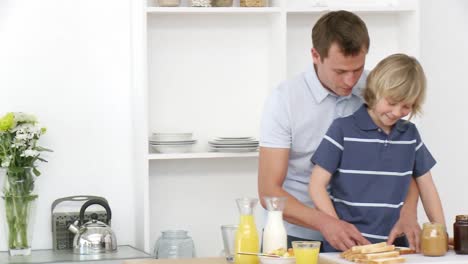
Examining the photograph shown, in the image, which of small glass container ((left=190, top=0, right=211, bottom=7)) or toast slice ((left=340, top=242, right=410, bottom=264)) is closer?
toast slice ((left=340, top=242, right=410, bottom=264))

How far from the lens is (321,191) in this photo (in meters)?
3.15

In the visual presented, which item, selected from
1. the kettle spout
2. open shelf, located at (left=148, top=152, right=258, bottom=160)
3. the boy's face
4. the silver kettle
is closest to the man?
the boy's face

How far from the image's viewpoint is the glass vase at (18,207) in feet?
13.7

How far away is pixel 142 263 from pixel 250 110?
1.75 m

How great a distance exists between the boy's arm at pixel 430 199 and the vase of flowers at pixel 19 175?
181cm

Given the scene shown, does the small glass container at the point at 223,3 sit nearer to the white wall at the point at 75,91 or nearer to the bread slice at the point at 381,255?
the white wall at the point at 75,91

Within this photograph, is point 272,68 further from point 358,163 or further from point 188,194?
point 358,163

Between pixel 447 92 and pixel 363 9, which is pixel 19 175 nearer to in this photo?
pixel 363 9

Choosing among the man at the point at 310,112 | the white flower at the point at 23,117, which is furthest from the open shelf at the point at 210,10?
the man at the point at 310,112

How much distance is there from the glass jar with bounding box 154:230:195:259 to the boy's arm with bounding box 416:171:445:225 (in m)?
1.39

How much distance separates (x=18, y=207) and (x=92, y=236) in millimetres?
367

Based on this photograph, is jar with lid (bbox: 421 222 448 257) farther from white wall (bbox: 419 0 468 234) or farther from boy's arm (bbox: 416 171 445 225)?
white wall (bbox: 419 0 468 234)

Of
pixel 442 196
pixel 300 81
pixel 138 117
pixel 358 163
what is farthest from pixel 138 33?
pixel 442 196

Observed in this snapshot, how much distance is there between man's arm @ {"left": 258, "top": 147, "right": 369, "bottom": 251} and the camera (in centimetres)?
301
